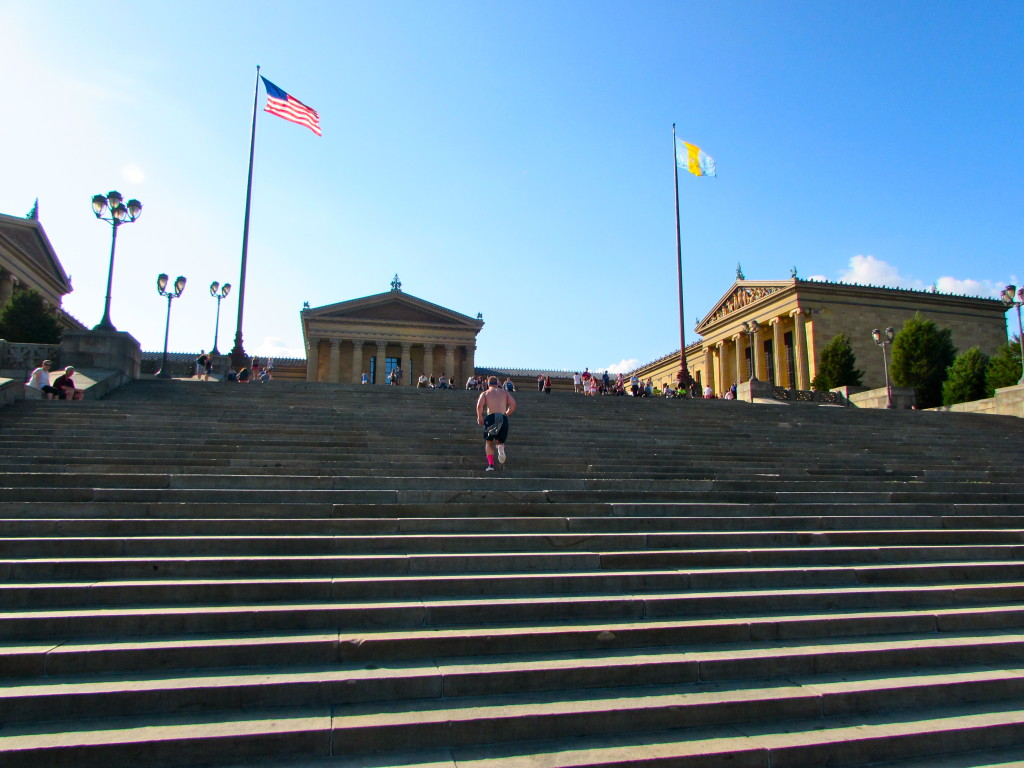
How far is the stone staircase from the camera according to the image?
3807mm

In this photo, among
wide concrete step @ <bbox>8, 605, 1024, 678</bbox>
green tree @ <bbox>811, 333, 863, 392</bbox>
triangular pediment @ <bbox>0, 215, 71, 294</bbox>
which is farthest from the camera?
triangular pediment @ <bbox>0, 215, 71, 294</bbox>

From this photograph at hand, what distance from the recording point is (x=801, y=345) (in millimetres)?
43938

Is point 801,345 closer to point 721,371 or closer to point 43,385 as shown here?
point 721,371

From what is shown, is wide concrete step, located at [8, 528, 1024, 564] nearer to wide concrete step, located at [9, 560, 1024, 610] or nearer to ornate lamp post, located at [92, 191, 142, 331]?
wide concrete step, located at [9, 560, 1024, 610]

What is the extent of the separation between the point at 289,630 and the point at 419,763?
1638mm

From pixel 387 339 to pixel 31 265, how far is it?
26125 mm

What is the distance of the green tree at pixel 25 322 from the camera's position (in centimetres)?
3244

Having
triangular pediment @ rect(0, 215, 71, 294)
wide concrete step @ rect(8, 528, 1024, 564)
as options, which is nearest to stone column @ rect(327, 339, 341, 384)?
triangular pediment @ rect(0, 215, 71, 294)

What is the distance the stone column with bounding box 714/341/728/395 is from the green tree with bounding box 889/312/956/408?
2205cm

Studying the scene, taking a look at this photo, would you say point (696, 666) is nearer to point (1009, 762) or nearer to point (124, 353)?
point (1009, 762)

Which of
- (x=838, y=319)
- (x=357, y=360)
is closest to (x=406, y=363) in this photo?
(x=357, y=360)

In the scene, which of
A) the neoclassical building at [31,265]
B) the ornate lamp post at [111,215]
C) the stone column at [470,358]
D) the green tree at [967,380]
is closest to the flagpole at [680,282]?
the green tree at [967,380]

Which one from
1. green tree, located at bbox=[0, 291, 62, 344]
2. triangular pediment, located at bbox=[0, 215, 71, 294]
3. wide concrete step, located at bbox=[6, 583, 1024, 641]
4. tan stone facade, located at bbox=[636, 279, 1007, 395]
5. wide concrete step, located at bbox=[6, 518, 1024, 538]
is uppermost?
triangular pediment, located at bbox=[0, 215, 71, 294]

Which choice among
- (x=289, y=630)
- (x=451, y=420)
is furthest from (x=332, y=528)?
(x=451, y=420)
